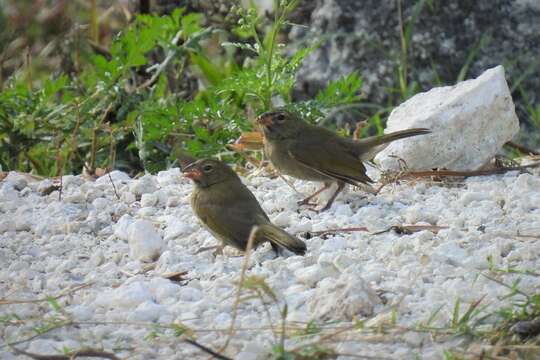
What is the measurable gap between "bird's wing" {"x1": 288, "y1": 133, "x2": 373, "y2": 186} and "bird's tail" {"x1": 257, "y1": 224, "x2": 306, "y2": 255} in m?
1.06

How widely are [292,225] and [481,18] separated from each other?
362cm

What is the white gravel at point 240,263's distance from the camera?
4355 mm

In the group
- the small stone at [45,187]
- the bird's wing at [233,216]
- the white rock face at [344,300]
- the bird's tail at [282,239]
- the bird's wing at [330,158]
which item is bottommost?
the small stone at [45,187]

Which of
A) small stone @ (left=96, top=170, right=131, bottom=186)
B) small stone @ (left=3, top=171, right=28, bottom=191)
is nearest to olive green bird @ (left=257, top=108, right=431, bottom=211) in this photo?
small stone @ (left=96, top=170, right=131, bottom=186)

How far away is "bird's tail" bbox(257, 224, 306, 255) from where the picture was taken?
16.6ft

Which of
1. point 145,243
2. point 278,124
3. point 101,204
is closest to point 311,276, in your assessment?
point 145,243

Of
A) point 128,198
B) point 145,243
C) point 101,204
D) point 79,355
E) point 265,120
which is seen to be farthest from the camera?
point 265,120

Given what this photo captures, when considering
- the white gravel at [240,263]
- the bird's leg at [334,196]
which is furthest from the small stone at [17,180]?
the bird's leg at [334,196]

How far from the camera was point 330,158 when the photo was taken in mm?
6496

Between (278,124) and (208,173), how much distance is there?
91 centimetres

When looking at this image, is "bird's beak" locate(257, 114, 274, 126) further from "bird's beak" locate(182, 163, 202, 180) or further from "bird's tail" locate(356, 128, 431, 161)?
"bird's beak" locate(182, 163, 202, 180)

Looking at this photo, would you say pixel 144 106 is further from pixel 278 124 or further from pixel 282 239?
pixel 282 239

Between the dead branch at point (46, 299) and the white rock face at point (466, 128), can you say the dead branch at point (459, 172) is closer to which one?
the white rock face at point (466, 128)

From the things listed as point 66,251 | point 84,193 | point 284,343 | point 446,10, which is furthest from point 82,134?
point 284,343
